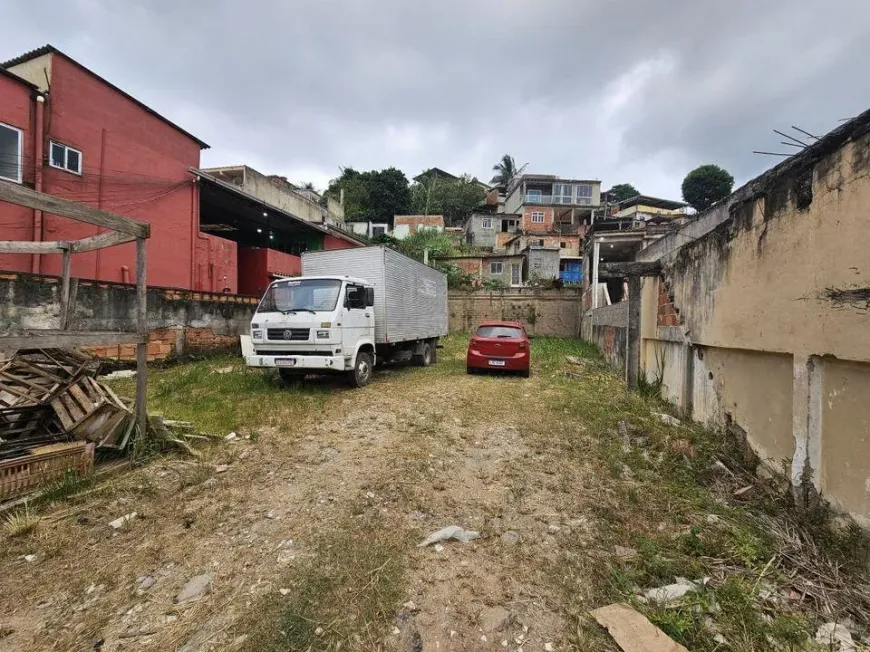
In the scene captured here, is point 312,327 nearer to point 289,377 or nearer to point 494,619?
point 289,377

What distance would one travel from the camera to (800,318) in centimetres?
321

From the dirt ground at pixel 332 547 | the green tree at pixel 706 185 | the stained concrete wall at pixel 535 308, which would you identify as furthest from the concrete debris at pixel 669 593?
the green tree at pixel 706 185

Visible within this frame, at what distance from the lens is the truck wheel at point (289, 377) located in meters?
8.08

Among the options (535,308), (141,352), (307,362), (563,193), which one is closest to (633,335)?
(307,362)

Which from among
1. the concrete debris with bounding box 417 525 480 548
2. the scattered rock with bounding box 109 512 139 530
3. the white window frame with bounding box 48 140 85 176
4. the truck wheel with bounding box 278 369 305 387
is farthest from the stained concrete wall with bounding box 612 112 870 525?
the white window frame with bounding box 48 140 85 176

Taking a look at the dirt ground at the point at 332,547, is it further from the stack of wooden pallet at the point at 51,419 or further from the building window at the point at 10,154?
the building window at the point at 10,154

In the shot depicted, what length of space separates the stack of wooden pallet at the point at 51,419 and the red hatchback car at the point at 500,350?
277 inches

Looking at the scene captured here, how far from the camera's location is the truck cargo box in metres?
9.07

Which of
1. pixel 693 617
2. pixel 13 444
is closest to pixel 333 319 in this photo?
pixel 13 444

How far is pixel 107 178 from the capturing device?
10602mm

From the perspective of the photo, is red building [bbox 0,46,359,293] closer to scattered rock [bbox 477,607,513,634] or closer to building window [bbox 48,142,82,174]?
building window [bbox 48,142,82,174]

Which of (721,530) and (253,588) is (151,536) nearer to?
(253,588)

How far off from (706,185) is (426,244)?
125 feet

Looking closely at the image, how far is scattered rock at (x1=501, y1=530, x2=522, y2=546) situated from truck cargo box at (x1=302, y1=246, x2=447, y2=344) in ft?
20.8
